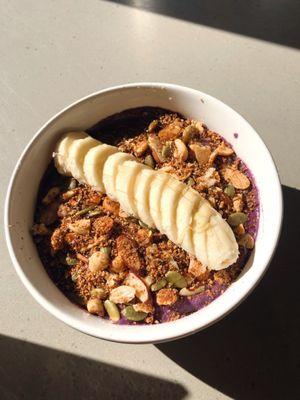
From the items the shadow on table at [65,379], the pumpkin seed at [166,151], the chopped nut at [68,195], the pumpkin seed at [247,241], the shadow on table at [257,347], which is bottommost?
the shadow on table at [65,379]

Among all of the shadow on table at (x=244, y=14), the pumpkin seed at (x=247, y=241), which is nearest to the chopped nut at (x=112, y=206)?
the pumpkin seed at (x=247, y=241)

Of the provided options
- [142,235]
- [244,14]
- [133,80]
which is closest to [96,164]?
[142,235]

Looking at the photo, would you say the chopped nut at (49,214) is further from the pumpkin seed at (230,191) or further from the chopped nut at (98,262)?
the pumpkin seed at (230,191)

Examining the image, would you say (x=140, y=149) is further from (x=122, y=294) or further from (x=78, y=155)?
(x=122, y=294)

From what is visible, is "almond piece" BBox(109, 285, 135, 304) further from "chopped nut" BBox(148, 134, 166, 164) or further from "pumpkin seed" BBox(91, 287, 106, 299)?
"chopped nut" BBox(148, 134, 166, 164)

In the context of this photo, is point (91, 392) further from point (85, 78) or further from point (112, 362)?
point (85, 78)

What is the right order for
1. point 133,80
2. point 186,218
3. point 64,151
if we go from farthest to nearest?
point 133,80 → point 64,151 → point 186,218
